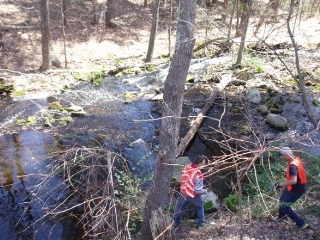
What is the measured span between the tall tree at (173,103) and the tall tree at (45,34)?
12400mm

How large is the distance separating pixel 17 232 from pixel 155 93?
8.95 m

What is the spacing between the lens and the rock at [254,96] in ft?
44.1

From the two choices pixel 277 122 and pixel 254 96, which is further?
pixel 254 96

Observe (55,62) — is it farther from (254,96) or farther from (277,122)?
(277,122)

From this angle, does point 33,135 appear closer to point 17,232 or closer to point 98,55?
point 17,232

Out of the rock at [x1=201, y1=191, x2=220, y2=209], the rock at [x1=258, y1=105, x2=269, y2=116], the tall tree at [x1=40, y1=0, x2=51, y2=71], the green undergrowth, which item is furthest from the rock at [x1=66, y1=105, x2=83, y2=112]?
the green undergrowth

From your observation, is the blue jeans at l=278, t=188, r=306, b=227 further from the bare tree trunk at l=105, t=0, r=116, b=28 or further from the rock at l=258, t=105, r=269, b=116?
the bare tree trunk at l=105, t=0, r=116, b=28

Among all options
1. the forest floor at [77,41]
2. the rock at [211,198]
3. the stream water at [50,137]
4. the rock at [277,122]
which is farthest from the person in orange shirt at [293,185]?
the forest floor at [77,41]

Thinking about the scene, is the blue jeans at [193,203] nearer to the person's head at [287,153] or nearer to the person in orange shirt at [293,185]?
the person in orange shirt at [293,185]

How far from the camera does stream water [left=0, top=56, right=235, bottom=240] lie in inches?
283

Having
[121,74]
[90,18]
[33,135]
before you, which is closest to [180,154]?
[33,135]

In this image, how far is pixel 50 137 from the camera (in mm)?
10781

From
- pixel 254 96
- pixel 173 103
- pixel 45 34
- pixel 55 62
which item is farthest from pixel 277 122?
pixel 55 62

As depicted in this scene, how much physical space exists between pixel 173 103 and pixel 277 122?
734 centimetres
